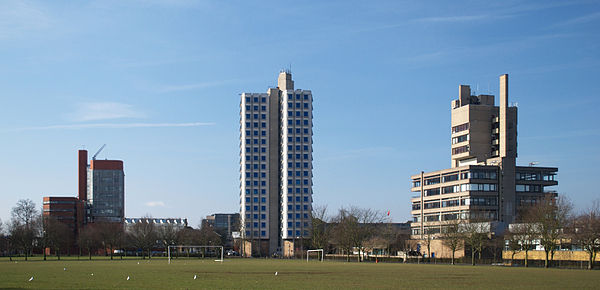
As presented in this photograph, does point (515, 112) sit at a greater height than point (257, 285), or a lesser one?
greater

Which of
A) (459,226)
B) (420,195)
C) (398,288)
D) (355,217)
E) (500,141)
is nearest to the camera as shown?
(398,288)

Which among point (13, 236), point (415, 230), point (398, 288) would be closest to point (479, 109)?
point (415, 230)

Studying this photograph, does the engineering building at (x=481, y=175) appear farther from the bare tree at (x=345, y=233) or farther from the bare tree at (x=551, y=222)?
the bare tree at (x=551, y=222)

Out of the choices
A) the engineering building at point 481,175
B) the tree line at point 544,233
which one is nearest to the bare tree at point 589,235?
the tree line at point 544,233

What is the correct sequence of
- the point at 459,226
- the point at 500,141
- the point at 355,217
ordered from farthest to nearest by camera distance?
1. the point at 500,141
2. the point at 355,217
3. the point at 459,226

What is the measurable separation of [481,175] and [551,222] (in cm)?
6325

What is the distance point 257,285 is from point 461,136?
150109 millimetres

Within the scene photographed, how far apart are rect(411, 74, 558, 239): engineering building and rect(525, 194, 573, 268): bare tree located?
1748 inches

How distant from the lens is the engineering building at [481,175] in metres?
176

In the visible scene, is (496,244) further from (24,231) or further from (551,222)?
(24,231)

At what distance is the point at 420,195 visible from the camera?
19925cm

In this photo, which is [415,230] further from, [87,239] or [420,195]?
[87,239]

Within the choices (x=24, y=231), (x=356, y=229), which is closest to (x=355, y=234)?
(x=356, y=229)

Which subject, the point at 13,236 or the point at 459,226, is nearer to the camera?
the point at 459,226
